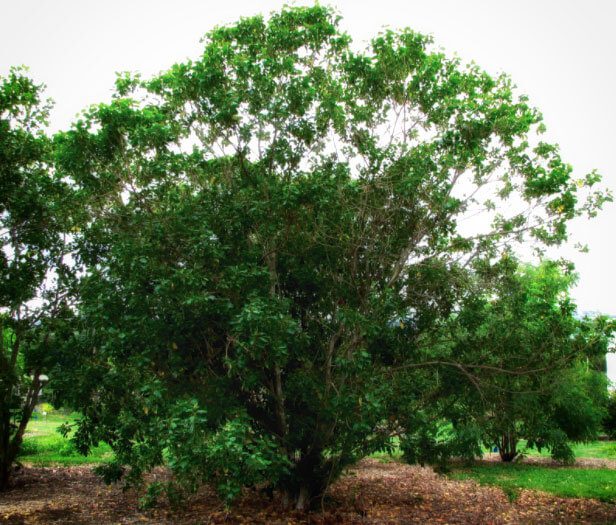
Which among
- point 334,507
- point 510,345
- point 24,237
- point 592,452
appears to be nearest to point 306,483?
point 334,507

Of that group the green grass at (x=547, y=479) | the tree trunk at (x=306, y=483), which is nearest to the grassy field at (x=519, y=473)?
the green grass at (x=547, y=479)

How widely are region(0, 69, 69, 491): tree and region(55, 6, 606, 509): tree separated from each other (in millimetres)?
2108

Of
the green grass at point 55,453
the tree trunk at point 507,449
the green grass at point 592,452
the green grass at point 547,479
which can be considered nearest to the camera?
the green grass at point 547,479

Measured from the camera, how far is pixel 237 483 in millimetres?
7461

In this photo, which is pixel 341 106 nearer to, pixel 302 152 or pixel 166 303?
pixel 302 152

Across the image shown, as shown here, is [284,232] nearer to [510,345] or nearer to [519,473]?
[510,345]

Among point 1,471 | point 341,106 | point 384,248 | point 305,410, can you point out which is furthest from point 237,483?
point 1,471

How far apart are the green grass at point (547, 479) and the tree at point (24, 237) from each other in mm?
9708

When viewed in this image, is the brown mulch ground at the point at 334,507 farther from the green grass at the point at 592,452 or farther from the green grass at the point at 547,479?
the green grass at the point at 592,452

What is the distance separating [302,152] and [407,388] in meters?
4.55

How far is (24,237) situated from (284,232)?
649 cm

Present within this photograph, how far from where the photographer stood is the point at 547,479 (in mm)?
14961

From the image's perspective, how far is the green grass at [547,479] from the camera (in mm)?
12758

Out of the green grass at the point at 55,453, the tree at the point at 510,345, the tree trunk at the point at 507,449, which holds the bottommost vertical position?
the green grass at the point at 55,453
